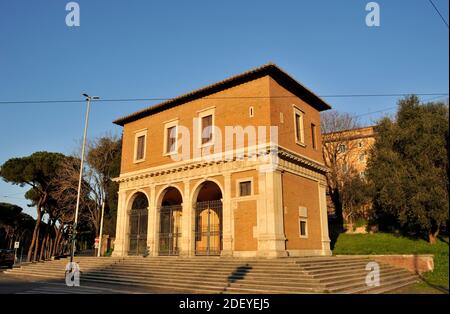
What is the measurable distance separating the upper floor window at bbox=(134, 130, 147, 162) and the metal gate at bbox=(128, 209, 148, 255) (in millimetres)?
3863

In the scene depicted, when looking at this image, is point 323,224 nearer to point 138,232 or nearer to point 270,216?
point 270,216

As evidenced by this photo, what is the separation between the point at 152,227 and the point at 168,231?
1.13 meters

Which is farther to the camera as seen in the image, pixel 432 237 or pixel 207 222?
pixel 207 222

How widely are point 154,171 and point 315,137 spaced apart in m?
10.9

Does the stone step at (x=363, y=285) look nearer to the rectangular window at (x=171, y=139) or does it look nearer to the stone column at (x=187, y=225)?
the stone column at (x=187, y=225)

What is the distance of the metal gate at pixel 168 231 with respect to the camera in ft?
75.5

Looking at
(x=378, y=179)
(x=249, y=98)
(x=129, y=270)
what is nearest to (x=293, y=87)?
(x=249, y=98)

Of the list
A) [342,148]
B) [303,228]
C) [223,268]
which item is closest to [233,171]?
[303,228]

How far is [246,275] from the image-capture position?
1473 cm

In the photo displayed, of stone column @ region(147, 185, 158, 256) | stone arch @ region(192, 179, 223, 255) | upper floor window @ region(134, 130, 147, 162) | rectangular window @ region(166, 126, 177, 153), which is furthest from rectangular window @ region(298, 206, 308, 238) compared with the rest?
upper floor window @ region(134, 130, 147, 162)

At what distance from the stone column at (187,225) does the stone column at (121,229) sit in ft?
19.0

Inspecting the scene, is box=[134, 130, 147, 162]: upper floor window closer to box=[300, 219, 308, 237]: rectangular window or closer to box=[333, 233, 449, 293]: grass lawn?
box=[300, 219, 308, 237]: rectangular window

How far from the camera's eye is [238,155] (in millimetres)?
19719
